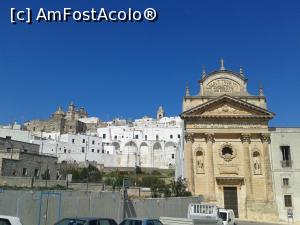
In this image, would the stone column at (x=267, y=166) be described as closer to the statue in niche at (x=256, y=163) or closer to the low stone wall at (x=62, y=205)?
the statue in niche at (x=256, y=163)

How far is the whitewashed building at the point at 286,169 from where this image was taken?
36500 millimetres

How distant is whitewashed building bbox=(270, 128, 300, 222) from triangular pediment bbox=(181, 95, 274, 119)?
2.51 metres

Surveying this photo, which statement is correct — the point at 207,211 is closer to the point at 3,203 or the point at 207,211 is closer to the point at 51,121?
the point at 3,203

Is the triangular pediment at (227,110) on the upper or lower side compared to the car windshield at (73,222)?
upper

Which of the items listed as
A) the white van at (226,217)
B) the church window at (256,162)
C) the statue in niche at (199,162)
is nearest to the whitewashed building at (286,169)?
the church window at (256,162)

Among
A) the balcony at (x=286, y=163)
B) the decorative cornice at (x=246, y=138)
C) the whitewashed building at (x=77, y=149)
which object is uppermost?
the whitewashed building at (x=77, y=149)

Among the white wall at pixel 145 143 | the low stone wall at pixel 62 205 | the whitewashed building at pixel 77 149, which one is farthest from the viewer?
the white wall at pixel 145 143

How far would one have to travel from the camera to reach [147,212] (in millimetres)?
22594

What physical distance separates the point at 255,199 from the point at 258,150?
5.04 meters

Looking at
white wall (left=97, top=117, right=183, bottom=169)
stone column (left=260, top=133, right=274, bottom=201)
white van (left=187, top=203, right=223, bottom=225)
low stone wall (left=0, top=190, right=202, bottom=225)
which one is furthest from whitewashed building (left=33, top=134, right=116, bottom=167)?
low stone wall (left=0, top=190, right=202, bottom=225)

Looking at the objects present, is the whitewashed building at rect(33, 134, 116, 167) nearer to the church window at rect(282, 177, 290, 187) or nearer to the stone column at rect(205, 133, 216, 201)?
the stone column at rect(205, 133, 216, 201)

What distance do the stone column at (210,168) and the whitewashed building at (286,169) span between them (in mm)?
6128

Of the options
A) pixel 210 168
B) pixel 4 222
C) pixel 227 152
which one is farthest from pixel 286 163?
pixel 4 222

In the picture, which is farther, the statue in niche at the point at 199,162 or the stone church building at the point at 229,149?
the statue in niche at the point at 199,162
